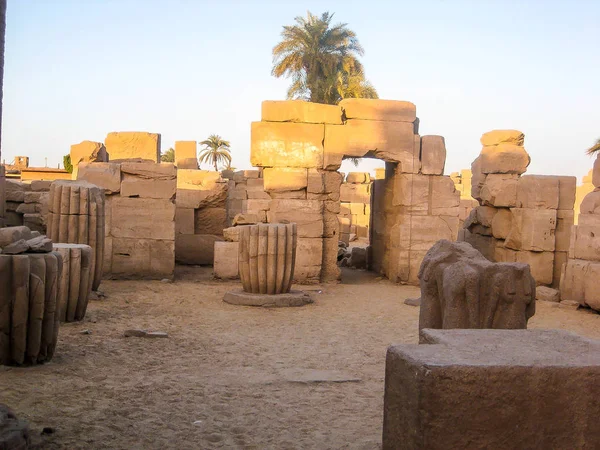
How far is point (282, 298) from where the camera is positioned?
9.02 metres

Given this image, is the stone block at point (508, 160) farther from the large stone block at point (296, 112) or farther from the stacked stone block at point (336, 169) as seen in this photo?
the large stone block at point (296, 112)

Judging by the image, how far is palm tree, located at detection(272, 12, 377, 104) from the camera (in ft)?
84.2

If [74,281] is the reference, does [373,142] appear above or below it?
above

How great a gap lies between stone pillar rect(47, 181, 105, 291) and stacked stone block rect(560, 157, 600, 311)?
6585mm

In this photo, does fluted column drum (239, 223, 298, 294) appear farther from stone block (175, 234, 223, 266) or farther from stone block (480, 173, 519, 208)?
stone block (480, 173, 519, 208)

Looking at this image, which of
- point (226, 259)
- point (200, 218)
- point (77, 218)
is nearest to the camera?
point (77, 218)

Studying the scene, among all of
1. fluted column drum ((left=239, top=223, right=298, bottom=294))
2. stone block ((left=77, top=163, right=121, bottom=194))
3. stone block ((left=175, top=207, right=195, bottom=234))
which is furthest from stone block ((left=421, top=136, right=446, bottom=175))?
→ stone block ((left=77, top=163, right=121, bottom=194))

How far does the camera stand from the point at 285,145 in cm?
1146

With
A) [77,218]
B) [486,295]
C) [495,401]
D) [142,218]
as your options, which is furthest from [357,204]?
[495,401]

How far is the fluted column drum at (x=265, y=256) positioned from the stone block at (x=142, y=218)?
2.29m

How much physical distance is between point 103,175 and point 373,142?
14.8 ft

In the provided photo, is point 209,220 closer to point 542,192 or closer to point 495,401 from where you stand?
point 542,192

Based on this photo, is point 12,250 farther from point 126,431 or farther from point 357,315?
point 357,315

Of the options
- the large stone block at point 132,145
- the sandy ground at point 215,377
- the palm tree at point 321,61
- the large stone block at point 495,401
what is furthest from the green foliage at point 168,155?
the large stone block at point 495,401
